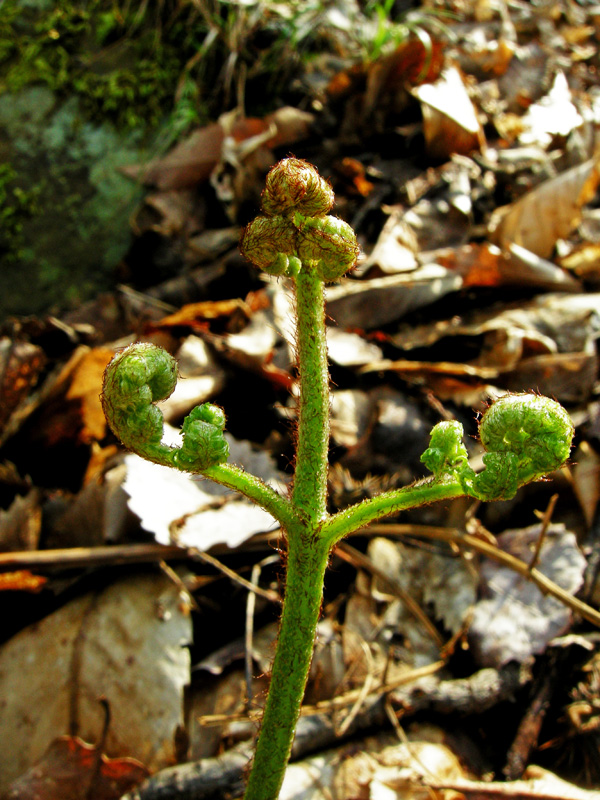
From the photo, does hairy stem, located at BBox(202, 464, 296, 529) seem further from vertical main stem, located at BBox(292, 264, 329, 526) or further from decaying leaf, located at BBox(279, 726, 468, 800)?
decaying leaf, located at BBox(279, 726, 468, 800)

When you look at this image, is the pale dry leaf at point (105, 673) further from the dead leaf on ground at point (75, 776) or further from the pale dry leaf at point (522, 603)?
the pale dry leaf at point (522, 603)

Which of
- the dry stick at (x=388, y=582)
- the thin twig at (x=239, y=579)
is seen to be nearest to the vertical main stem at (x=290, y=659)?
the thin twig at (x=239, y=579)

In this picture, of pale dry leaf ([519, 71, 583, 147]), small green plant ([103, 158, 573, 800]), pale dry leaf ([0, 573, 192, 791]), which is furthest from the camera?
pale dry leaf ([519, 71, 583, 147])

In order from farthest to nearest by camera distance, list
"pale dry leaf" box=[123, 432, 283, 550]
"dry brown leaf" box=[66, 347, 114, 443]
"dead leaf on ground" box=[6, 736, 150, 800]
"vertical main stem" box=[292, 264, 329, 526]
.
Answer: "dry brown leaf" box=[66, 347, 114, 443], "pale dry leaf" box=[123, 432, 283, 550], "dead leaf on ground" box=[6, 736, 150, 800], "vertical main stem" box=[292, 264, 329, 526]

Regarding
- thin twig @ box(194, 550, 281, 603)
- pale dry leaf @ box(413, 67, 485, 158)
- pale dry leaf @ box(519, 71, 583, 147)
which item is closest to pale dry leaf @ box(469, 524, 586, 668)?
thin twig @ box(194, 550, 281, 603)

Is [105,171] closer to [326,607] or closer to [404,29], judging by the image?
[404,29]

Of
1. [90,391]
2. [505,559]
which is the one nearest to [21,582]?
[90,391]

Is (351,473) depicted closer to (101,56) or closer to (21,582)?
(21,582)
